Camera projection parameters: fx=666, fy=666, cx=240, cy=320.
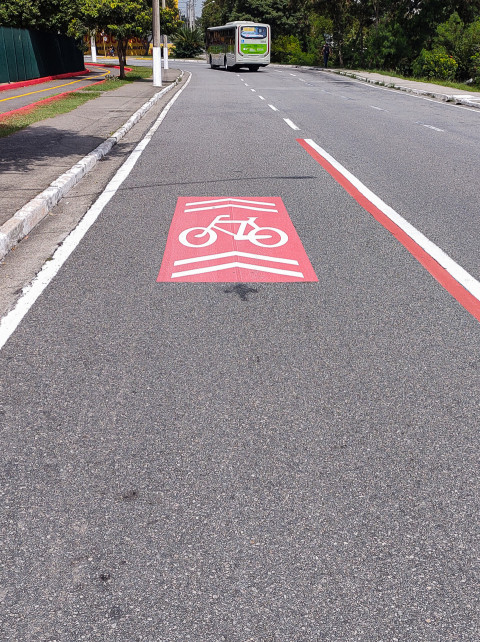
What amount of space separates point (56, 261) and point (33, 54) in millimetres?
28584

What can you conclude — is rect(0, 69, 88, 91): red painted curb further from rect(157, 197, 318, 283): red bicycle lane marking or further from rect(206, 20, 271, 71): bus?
rect(157, 197, 318, 283): red bicycle lane marking

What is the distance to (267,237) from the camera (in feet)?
Answer: 22.2

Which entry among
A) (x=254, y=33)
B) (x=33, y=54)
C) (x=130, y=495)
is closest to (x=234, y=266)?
(x=130, y=495)

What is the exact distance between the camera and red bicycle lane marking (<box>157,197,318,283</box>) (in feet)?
18.7

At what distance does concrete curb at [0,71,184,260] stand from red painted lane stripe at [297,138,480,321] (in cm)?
377

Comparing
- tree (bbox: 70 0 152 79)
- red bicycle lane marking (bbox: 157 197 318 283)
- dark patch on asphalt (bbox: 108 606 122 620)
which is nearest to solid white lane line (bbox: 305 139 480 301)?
red bicycle lane marking (bbox: 157 197 318 283)

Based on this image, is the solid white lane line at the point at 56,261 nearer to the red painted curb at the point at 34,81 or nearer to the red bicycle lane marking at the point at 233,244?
the red bicycle lane marking at the point at 233,244

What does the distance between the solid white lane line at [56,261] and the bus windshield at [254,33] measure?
41.1m

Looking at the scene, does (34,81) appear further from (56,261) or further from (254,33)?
(56,261)

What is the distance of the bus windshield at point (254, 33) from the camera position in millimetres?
47688

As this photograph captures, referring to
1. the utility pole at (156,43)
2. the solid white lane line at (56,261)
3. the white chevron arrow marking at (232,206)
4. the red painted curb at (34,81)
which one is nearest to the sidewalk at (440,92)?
the utility pole at (156,43)

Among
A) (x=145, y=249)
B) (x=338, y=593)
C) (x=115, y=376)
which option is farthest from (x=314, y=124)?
(x=338, y=593)

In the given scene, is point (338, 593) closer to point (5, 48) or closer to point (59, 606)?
point (59, 606)

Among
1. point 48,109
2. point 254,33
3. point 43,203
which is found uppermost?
point 43,203
